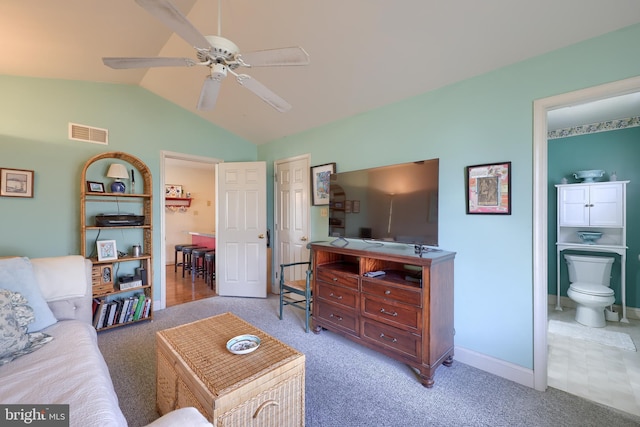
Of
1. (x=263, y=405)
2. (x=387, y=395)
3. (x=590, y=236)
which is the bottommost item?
(x=387, y=395)

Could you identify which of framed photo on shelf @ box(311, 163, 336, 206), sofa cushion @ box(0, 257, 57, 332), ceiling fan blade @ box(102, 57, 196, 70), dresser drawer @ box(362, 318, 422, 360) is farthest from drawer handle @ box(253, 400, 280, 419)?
framed photo on shelf @ box(311, 163, 336, 206)

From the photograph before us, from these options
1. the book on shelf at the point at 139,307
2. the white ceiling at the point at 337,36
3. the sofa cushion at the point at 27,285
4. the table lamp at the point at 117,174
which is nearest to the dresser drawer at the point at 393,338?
the white ceiling at the point at 337,36

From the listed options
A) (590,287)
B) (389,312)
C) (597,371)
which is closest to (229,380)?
(389,312)

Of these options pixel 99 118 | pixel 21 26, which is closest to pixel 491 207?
pixel 21 26

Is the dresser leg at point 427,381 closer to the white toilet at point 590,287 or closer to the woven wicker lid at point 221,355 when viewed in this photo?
the woven wicker lid at point 221,355

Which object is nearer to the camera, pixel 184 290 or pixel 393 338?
pixel 393 338

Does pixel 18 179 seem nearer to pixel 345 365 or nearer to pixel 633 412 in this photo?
pixel 345 365

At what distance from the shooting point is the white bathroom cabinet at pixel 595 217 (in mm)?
2994

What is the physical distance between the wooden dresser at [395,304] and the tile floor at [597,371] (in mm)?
818

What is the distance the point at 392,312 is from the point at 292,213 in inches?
86.5

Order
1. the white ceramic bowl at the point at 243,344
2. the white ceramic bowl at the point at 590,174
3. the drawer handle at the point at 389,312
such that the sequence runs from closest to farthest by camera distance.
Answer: the white ceramic bowl at the point at 243,344, the drawer handle at the point at 389,312, the white ceramic bowl at the point at 590,174

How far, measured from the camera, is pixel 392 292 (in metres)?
2.12

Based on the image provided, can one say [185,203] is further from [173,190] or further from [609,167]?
[609,167]

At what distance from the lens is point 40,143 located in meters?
2.74
